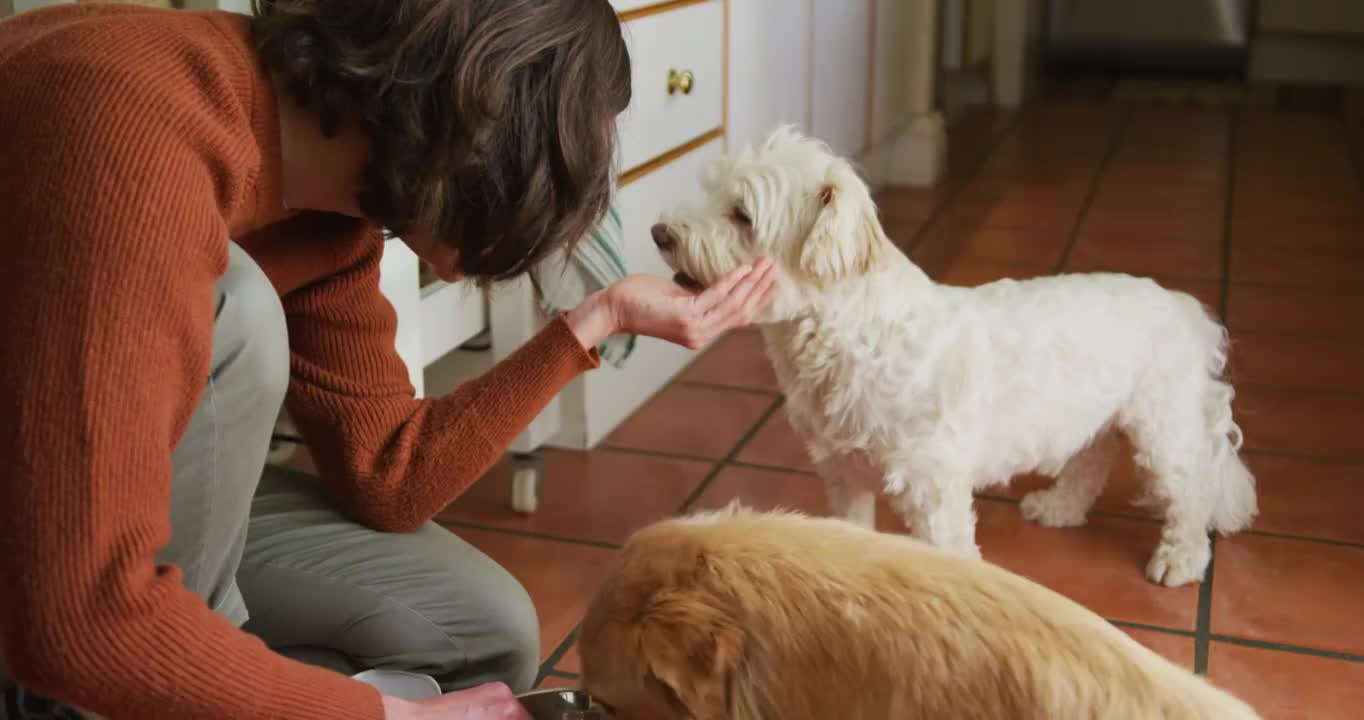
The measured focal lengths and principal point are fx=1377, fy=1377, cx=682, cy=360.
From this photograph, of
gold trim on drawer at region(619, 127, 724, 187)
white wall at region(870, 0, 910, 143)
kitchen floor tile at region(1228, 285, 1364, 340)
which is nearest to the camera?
gold trim on drawer at region(619, 127, 724, 187)

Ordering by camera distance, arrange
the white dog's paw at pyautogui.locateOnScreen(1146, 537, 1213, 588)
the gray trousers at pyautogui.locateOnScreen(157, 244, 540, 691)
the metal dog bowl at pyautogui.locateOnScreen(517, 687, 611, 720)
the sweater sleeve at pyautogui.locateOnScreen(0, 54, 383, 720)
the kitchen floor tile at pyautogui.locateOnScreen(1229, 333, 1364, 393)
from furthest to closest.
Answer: the kitchen floor tile at pyautogui.locateOnScreen(1229, 333, 1364, 393), the white dog's paw at pyautogui.locateOnScreen(1146, 537, 1213, 588), the gray trousers at pyautogui.locateOnScreen(157, 244, 540, 691), the metal dog bowl at pyautogui.locateOnScreen(517, 687, 611, 720), the sweater sleeve at pyautogui.locateOnScreen(0, 54, 383, 720)

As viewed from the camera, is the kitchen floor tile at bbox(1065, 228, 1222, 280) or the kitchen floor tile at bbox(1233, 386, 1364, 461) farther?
the kitchen floor tile at bbox(1065, 228, 1222, 280)

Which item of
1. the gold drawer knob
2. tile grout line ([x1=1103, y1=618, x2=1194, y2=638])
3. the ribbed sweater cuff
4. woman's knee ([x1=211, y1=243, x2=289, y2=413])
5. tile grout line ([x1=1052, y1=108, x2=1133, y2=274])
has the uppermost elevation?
woman's knee ([x1=211, y1=243, x2=289, y2=413])

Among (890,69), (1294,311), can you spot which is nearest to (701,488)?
(1294,311)

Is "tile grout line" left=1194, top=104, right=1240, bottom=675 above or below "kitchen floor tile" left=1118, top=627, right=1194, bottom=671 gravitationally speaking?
below

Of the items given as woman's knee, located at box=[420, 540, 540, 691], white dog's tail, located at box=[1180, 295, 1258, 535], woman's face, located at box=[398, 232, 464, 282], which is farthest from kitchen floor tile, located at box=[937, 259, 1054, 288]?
woman's face, located at box=[398, 232, 464, 282]

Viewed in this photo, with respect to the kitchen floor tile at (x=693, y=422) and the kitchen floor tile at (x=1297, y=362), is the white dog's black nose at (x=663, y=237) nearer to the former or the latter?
the kitchen floor tile at (x=693, y=422)

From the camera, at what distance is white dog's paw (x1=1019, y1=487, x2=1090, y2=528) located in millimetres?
2117

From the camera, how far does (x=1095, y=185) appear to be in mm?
4336

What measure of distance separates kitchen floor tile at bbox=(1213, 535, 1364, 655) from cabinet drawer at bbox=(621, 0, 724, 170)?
111 cm

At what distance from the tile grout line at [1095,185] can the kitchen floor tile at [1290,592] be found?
134 cm

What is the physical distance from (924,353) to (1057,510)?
55 cm

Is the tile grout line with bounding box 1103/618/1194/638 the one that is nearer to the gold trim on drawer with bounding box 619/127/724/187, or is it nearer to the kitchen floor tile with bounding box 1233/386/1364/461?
the kitchen floor tile with bounding box 1233/386/1364/461

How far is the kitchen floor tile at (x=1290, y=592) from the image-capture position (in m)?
1.79
